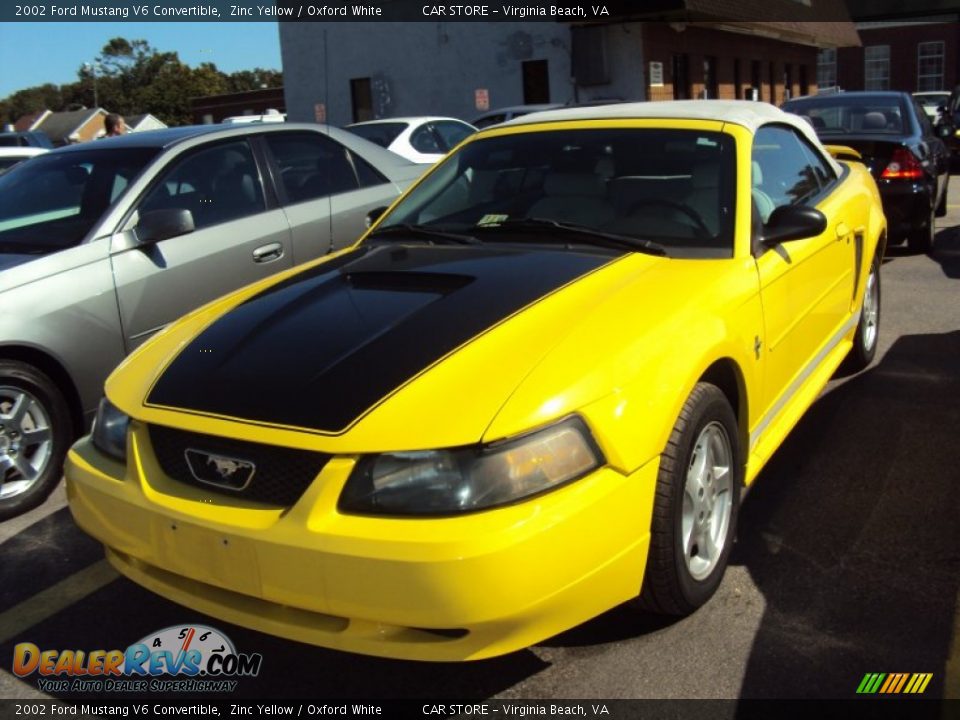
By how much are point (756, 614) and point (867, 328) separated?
287cm

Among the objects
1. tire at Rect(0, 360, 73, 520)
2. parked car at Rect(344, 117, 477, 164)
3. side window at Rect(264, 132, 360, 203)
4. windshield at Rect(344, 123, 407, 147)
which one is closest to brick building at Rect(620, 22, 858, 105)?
parked car at Rect(344, 117, 477, 164)

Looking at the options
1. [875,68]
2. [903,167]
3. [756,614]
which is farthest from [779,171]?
[875,68]

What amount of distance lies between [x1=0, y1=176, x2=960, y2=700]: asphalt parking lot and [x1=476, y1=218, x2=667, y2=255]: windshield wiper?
1109mm

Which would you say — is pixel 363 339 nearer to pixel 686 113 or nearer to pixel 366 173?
pixel 686 113

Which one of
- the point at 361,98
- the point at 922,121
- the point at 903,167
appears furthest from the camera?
the point at 361,98

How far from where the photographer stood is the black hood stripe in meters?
2.51

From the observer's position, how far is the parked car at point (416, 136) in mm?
11820

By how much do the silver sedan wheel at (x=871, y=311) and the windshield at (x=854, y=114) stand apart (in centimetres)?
365

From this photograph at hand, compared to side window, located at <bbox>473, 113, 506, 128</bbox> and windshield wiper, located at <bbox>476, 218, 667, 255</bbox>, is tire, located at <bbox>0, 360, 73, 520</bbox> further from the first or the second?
side window, located at <bbox>473, 113, 506, 128</bbox>

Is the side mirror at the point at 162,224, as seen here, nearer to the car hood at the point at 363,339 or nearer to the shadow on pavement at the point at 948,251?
the car hood at the point at 363,339

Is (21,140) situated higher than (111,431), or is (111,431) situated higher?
(21,140)

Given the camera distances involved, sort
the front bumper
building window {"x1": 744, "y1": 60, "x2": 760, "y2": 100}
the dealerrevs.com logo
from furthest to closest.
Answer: building window {"x1": 744, "y1": 60, "x2": 760, "y2": 100} < the dealerrevs.com logo < the front bumper

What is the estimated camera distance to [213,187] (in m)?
5.11

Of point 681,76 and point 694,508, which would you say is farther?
point 681,76
